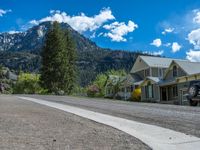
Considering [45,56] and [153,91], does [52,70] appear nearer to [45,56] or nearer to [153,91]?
[45,56]

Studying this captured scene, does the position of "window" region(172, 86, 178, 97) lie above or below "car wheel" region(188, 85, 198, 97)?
above

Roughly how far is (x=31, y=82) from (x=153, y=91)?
40123 mm

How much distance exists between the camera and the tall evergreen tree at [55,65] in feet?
204

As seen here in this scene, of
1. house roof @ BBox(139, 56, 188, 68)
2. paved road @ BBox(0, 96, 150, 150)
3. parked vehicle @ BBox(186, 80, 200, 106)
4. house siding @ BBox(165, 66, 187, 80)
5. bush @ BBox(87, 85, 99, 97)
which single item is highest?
house roof @ BBox(139, 56, 188, 68)

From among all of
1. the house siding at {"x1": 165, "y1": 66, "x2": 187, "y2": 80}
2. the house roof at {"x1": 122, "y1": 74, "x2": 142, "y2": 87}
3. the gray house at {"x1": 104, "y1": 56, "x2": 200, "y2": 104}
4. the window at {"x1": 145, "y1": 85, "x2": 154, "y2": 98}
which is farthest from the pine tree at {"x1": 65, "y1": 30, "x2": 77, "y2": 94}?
the house siding at {"x1": 165, "y1": 66, "x2": 187, "y2": 80}

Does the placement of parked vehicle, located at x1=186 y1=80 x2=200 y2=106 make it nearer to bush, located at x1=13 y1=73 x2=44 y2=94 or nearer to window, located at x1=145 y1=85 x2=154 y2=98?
window, located at x1=145 y1=85 x2=154 y2=98

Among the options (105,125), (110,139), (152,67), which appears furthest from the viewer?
(152,67)

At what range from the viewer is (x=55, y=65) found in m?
62.4

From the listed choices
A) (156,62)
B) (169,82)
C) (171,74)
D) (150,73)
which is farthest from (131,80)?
(169,82)

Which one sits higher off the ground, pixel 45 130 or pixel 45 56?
pixel 45 56

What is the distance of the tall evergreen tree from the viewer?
204 feet

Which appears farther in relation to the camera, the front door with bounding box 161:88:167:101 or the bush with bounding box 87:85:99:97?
the bush with bounding box 87:85:99:97

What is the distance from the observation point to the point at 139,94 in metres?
54.0

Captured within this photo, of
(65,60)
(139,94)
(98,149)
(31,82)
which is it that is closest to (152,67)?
(139,94)
